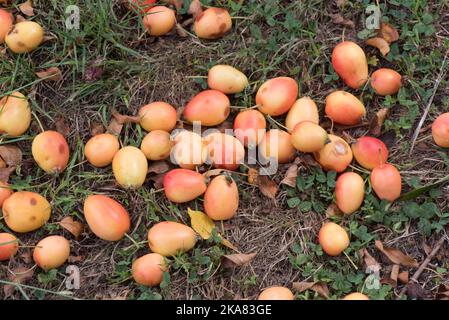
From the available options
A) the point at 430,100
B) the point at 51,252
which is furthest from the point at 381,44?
the point at 51,252

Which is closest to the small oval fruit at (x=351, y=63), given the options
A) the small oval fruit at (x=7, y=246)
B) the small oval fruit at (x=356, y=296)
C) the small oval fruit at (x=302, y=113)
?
the small oval fruit at (x=302, y=113)

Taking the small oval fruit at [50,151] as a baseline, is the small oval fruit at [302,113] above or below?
above

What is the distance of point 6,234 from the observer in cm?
245

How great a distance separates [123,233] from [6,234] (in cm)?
42

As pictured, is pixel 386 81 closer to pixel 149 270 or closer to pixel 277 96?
pixel 277 96

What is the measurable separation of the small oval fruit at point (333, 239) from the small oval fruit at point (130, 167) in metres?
0.70

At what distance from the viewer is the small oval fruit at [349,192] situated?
2459 millimetres

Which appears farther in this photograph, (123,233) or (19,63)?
(19,63)

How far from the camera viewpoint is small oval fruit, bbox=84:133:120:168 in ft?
8.32

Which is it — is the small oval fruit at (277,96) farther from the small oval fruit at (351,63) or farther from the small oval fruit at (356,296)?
the small oval fruit at (356,296)

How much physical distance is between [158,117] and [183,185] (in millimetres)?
300

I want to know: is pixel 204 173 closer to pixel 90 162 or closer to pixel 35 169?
pixel 90 162

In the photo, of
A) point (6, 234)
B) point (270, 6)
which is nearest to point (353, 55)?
point (270, 6)

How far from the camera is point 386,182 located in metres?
2.45
